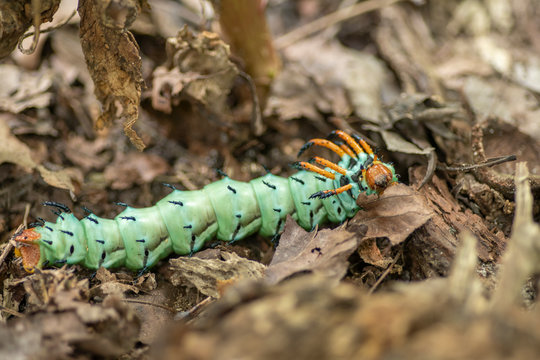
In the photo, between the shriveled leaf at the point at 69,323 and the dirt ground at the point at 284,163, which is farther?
the shriveled leaf at the point at 69,323

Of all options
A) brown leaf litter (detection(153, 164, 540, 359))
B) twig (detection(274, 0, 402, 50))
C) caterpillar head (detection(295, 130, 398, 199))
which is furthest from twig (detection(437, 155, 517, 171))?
twig (detection(274, 0, 402, 50))

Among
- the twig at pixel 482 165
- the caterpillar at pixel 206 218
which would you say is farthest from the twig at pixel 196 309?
the twig at pixel 482 165

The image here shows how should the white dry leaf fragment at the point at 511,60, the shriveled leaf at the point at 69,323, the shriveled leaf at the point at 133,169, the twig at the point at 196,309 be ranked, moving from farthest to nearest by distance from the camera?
1. the white dry leaf fragment at the point at 511,60
2. the shriveled leaf at the point at 133,169
3. the twig at the point at 196,309
4. the shriveled leaf at the point at 69,323

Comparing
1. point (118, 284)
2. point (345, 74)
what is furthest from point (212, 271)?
point (345, 74)

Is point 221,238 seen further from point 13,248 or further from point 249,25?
point 249,25

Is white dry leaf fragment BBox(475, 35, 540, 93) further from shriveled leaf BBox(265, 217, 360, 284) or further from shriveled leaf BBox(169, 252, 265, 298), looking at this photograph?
shriveled leaf BBox(169, 252, 265, 298)

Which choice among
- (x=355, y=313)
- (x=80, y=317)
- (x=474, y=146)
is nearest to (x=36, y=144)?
(x=80, y=317)

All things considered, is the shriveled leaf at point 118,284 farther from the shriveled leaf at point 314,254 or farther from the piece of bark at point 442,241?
the piece of bark at point 442,241
